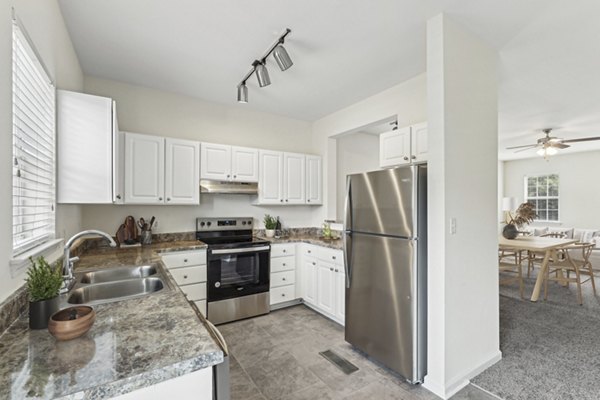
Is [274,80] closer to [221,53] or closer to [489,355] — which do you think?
[221,53]

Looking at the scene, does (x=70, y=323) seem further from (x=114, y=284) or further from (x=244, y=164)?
(x=244, y=164)

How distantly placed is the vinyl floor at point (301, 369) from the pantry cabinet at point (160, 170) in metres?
1.57

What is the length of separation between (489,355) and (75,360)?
2.77 meters

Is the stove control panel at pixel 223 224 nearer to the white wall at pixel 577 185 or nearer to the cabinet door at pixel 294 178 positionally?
the cabinet door at pixel 294 178

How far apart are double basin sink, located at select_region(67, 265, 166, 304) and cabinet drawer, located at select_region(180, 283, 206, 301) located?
3.04 ft

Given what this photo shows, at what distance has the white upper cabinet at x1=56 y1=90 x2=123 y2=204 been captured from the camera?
1881 mm

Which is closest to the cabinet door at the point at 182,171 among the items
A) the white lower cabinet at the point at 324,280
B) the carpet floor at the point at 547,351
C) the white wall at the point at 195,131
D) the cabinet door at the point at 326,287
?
the white wall at the point at 195,131

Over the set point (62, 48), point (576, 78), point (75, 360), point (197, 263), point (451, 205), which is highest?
point (576, 78)

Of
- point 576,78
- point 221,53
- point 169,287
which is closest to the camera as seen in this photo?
point 169,287

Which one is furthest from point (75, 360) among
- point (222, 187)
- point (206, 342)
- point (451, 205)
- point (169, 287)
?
point (222, 187)

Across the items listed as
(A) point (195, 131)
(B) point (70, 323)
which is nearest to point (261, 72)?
(A) point (195, 131)

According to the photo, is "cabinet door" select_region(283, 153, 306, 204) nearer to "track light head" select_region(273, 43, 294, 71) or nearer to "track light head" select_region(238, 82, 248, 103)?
"track light head" select_region(238, 82, 248, 103)

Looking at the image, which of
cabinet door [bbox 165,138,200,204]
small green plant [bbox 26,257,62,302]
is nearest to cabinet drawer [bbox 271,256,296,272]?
cabinet door [bbox 165,138,200,204]

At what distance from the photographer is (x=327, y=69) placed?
2.78 m
